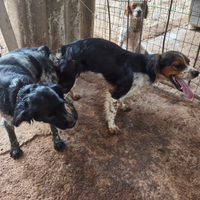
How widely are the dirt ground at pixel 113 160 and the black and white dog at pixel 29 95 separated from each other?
0.77 ft

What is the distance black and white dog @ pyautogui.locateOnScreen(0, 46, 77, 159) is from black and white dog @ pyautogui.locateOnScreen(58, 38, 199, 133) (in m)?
0.34

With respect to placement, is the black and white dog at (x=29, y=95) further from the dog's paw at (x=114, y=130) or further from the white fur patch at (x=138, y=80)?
the white fur patch at (x=138, y=80)

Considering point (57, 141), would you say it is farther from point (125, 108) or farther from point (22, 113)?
point (125, 108)

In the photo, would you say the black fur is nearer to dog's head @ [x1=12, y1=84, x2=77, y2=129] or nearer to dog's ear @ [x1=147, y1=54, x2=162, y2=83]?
dog's ear @ [x1=147, y1=54, x2=162, y2=83]

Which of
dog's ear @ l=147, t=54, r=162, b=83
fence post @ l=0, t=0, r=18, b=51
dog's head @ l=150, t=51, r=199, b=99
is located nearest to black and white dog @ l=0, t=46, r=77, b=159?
fence post @ l=0, t=0, r=18, b=51

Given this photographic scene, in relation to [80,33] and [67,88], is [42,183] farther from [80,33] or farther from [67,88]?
[80,33]

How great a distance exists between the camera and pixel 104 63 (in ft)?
9.37

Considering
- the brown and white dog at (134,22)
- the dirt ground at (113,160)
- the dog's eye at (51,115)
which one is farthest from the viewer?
the brown and white dog at (134,22)

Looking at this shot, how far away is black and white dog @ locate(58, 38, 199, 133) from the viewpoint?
106 inches

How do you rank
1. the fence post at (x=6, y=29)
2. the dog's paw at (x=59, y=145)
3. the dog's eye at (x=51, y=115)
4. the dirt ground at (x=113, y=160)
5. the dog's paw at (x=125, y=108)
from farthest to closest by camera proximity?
the dog's paw at (x=125, y=108)
the fence post at (x=6, y=29)
the dog's paw at (x=59, y=145)
the dirt ground at (x=113, y=160)
the dog's eye at (x=51, y=115)

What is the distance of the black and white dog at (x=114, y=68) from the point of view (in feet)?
8.86

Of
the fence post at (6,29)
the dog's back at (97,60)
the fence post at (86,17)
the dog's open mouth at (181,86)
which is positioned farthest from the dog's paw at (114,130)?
the fence post at (86,17)

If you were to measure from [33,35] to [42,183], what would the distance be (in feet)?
9.36

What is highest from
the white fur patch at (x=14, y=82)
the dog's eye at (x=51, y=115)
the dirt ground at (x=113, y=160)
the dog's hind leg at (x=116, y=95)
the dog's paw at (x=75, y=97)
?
the white fur patch at (x=14, y=82)
